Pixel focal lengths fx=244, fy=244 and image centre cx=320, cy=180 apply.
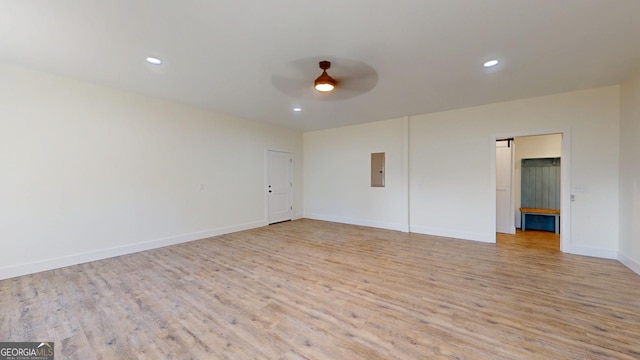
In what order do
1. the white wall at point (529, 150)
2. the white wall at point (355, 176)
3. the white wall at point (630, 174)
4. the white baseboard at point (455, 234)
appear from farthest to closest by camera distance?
the white wall at point (355, 176) < the white wall at point (529, 150) < the white baseboard at point (455, 234) < the white wall at point (630, 174)

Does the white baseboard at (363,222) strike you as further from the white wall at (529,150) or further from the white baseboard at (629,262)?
the white baseboard at (629,262)

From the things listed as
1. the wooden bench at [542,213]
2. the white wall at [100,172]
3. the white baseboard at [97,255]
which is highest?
the white wall at [100,172]

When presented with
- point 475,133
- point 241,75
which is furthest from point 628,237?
point 241,75

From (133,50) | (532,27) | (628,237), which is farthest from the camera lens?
(628,237)

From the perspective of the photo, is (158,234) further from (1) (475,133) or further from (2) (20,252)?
(1) (475,133)

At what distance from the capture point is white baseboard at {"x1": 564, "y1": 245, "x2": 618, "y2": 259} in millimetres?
3863

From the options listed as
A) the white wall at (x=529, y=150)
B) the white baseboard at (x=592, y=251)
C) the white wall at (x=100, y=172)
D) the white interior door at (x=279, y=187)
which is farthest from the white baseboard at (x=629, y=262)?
the white wall at (x=100, y=172)

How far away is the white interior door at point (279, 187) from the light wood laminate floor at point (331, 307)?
2.72 meters

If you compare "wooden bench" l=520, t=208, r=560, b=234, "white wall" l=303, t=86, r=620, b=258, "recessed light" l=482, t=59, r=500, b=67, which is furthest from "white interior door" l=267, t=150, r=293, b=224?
"wooden bench" l=520, t=208, r=560, b=234

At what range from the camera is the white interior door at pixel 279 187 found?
6.70 m

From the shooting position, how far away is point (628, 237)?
3551 millimetres

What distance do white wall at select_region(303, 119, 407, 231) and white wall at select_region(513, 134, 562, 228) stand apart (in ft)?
9.35

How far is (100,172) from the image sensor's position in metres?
3.89

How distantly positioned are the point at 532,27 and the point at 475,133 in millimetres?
2942
